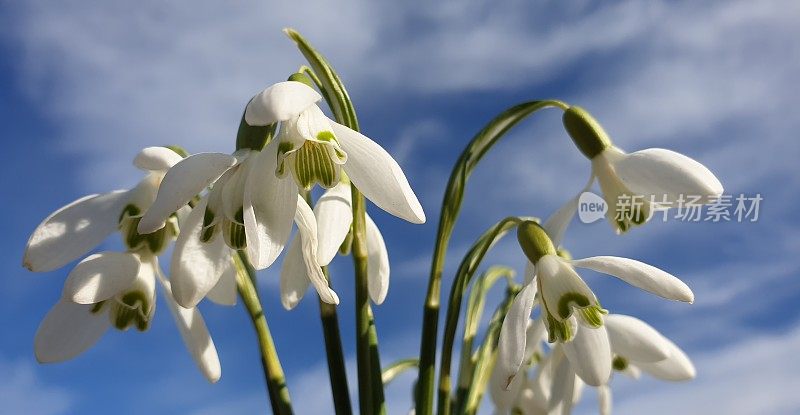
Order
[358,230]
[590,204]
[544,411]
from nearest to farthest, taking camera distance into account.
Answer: [358,230]
[590,204]
[544,411]

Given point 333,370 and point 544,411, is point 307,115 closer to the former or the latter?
point 333,370

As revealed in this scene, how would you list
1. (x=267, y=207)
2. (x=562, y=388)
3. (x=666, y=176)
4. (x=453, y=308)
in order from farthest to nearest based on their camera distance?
(x=562, y=388)
(x=453, y=308)
(x=666, y=176)
(x=267, y=207)

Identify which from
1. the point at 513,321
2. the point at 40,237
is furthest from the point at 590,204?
the point at 40,237

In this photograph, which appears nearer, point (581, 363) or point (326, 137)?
point (326, 137)

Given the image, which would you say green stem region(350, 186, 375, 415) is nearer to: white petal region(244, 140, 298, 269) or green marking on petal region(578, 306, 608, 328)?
white petal region(244, 140, 298, 269)

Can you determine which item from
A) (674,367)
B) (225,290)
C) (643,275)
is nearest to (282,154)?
(225,290)

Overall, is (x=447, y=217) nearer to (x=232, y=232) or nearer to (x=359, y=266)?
(x=359, y=266)
